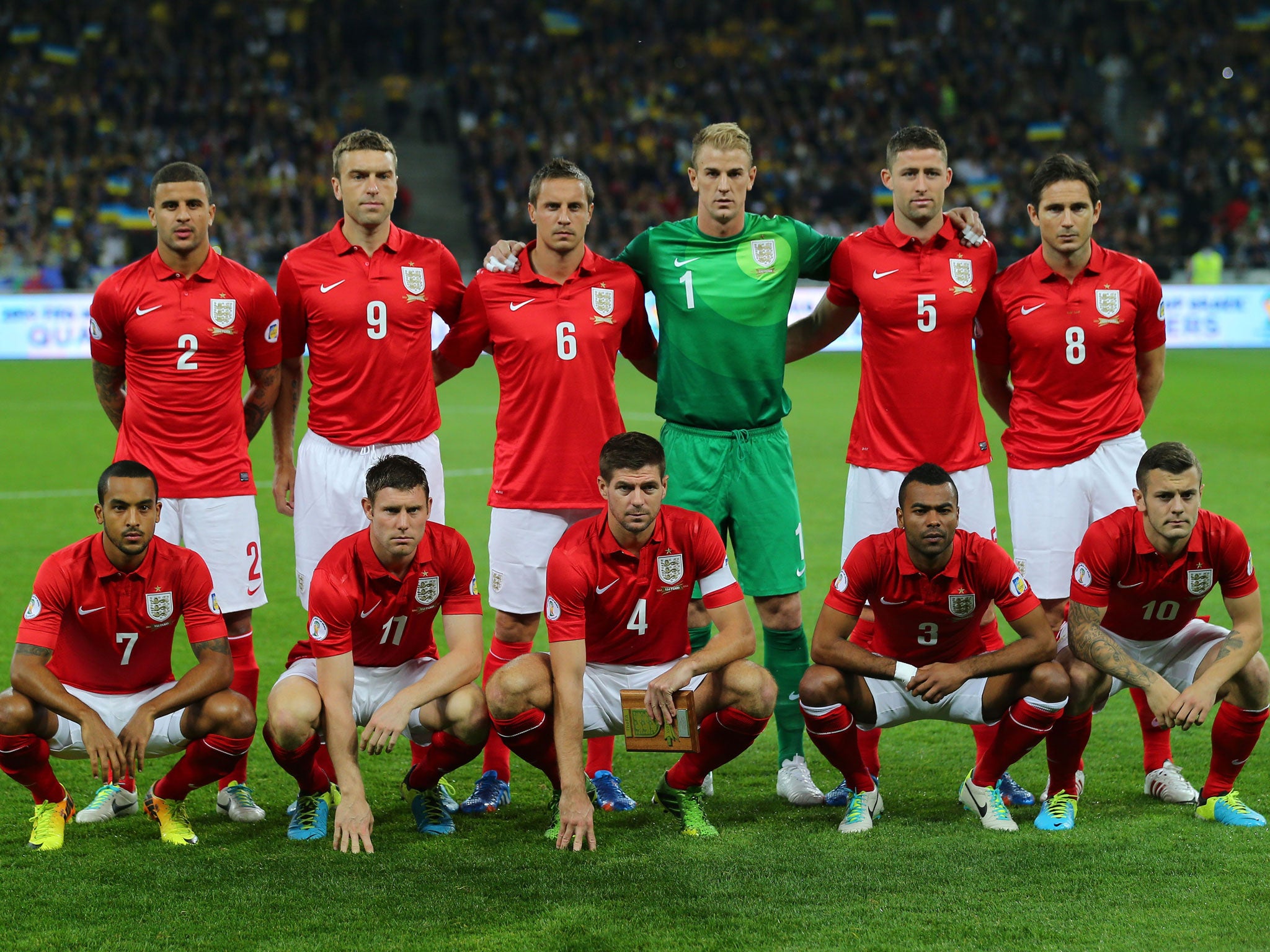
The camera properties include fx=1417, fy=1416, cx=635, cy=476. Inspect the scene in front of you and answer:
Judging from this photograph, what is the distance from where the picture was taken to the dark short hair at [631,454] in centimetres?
470

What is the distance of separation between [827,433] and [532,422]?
9729mm

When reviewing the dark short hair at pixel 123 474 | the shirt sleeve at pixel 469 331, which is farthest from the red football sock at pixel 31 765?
the shirt sleeve at pixel 469 331

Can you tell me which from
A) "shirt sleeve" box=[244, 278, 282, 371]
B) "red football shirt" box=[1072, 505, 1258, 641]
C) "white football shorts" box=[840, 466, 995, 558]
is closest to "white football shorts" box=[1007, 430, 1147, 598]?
"white football shorts" box=[840, 466, 995, 558]

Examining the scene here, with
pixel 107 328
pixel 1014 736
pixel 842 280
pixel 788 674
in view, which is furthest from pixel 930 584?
pixel 107 328

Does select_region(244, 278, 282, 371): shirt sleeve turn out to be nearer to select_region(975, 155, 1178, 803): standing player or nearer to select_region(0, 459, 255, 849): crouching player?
select_region(0, 459, 255, 849): crouching player

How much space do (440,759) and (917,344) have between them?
2.35 metres

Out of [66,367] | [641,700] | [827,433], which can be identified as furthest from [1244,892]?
[66,367]

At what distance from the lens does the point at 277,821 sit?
503 centimetres

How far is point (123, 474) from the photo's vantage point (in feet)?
15.4

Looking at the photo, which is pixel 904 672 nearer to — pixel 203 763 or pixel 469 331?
pixel 469 331

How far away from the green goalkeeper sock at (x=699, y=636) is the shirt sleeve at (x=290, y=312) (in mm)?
1896

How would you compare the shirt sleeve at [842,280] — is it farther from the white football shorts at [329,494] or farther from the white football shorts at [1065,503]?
the white football shorts at [329,494]

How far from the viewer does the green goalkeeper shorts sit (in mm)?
5383

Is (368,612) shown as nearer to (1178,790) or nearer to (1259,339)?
(1178,790)
